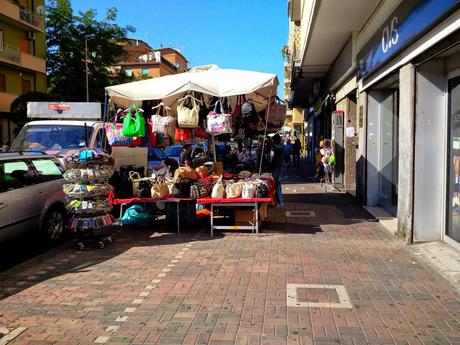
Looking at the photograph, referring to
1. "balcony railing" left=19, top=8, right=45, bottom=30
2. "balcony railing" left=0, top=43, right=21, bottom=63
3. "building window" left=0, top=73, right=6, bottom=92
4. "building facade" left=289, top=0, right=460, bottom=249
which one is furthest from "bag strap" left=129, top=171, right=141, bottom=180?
"balcony railing" left=19, top=8, right=45, bottom=30

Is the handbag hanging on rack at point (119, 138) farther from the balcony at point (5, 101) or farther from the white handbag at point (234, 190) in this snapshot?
the balcony at point (5, 101)

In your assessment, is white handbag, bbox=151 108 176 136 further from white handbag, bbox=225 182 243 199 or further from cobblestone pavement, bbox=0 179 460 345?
cobblestone pavement, bbox=0 179 460 345

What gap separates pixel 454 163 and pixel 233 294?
384cm

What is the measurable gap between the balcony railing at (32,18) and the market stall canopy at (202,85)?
3230 centimetres

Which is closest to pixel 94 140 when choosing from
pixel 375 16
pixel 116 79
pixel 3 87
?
pixel 375 16

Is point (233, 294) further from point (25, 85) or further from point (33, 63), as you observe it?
point (25, 85)

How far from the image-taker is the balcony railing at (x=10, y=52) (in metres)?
34.9

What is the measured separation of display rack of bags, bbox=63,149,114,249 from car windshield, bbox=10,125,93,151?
395 cm

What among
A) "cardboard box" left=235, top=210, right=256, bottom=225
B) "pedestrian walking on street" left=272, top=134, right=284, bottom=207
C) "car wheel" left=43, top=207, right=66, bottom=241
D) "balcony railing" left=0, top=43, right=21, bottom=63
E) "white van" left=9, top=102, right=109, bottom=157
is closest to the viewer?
"car wheel" left=43, top=207, right=66, bottom=241

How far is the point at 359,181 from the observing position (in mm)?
12461

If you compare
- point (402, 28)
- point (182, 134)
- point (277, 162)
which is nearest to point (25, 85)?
point (277, 162)

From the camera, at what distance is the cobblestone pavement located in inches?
172

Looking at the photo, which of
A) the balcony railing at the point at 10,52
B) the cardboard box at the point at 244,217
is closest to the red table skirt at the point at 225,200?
the cardboard box at the point at 244,217

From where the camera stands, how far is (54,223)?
8.51m
